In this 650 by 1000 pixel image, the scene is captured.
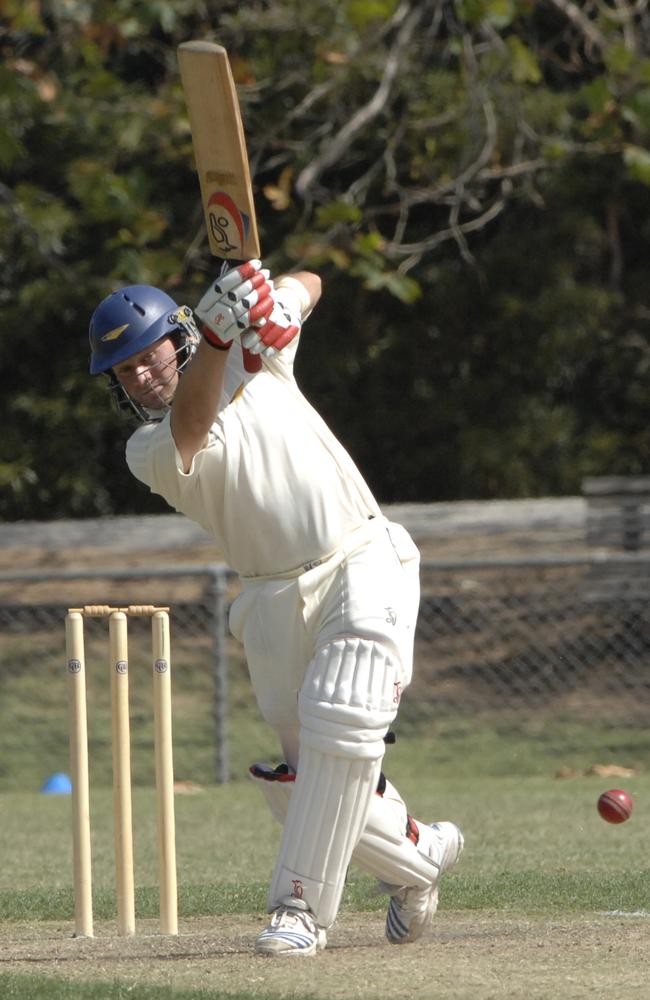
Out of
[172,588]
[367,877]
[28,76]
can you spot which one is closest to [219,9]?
[28,76]

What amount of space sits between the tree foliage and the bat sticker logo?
6.02 m

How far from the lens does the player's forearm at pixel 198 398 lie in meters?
3.73

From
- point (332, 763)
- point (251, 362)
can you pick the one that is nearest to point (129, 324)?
point (251, 362)

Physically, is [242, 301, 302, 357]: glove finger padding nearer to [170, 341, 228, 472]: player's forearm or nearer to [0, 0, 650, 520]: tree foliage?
[170, 341, 228, 472]: player's forearm

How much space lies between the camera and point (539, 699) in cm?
1080

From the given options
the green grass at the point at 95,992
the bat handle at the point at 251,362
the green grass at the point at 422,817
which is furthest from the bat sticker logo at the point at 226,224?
the green grass at the point at 422,817

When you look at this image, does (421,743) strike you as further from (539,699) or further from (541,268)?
(541,268)

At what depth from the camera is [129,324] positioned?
13.1 ft

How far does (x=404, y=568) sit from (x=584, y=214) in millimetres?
8144

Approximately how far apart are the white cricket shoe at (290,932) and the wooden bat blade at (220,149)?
149 cm

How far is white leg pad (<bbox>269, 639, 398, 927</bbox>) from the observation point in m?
3.86

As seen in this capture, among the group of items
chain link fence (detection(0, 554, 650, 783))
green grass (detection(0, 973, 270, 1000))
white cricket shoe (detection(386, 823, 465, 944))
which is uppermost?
green grass (detection(0, 973, 270, 1000))

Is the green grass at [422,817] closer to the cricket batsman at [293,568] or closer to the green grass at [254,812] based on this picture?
the green grass at [254,812]

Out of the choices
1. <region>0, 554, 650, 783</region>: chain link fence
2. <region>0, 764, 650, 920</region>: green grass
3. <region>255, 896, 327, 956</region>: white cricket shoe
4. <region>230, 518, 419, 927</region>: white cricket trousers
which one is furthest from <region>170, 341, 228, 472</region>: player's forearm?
<region>0, 554, 650, 783</region>: chain link fence
